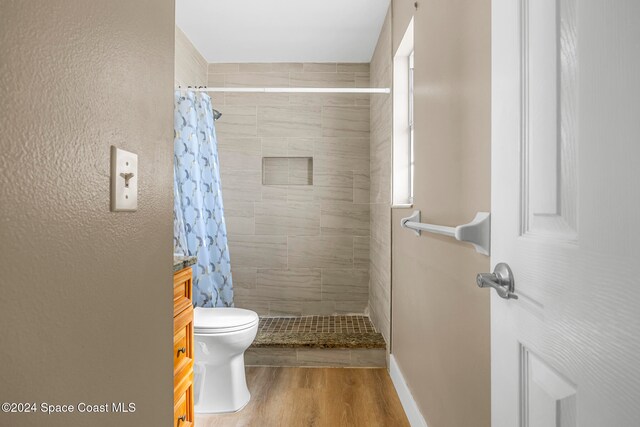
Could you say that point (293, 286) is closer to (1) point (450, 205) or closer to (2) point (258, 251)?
(2) point (258, 251)

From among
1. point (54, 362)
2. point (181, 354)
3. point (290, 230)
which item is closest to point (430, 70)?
point (181, 354)

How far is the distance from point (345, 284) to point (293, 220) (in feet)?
2.42

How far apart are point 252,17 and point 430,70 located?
167cm

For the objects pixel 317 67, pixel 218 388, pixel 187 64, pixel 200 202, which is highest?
pixel 317 67

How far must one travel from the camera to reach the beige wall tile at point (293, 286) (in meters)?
3.58

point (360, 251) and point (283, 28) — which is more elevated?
point (283, 28)

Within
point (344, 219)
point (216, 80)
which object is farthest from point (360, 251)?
point (216, 80)

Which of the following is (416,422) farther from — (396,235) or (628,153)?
(628,153)

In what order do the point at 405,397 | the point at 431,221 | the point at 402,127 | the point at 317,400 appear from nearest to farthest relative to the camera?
the point at 431,221, the point at 405,397, the point at 317,400, the point at 402,127

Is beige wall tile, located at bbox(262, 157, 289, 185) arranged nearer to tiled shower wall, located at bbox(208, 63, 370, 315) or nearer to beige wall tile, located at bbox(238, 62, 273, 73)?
tiled shower wall, located at bbox(208, 63, 370, 315)

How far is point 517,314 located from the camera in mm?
725

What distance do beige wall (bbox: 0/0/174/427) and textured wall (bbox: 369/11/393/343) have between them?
76.3 inches

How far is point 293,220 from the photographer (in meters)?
3.57

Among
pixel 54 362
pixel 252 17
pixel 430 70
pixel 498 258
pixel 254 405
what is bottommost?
pixel 254 405
